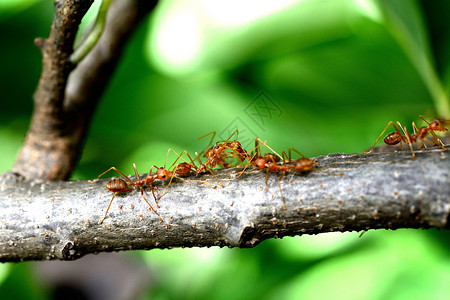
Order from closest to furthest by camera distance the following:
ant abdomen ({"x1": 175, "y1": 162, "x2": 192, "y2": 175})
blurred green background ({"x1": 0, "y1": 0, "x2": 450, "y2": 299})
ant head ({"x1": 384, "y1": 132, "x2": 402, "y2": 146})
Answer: ant abdomen ({"x1": 175, "y1": 162, "x2": 192, "y2": 175}) → ant head ({"x1": 384, "y1": 132, "x2": 402, "y2": 146}) → blurred green background ({"x1": 0, "y1": 0, "x2": 450, "y2": 299})

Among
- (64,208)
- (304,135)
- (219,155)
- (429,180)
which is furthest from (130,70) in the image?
(429,180)

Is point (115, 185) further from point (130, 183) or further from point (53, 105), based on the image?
A: point (53, 105)

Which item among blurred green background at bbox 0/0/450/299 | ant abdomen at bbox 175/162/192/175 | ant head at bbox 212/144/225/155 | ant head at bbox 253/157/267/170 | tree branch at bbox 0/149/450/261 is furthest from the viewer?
blurred green background at bbox 0/0/450/299

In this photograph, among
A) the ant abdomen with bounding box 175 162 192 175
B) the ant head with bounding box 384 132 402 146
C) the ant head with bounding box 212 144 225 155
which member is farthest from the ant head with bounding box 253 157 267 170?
the ant head with bounding box 384 132 402 146

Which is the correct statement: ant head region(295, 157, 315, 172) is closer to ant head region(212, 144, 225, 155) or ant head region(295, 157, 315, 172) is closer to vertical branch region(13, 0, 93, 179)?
ant head region(212, 144, 225, 155)

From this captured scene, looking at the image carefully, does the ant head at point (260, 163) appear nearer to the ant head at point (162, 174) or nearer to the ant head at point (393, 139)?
the ant head at point (162, 174)

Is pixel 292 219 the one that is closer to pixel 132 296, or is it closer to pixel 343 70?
pixel 343 70

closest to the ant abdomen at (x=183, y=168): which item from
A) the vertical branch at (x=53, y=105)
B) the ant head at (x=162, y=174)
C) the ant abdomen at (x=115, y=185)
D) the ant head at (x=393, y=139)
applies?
the ant head at (x=162, y=174)

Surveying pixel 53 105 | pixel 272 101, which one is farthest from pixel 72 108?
pixel 272 101

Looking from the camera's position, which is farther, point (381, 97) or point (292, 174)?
point (381, 97)
